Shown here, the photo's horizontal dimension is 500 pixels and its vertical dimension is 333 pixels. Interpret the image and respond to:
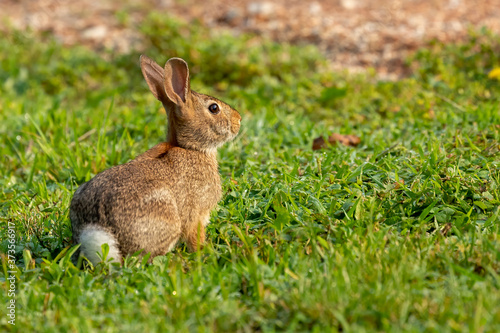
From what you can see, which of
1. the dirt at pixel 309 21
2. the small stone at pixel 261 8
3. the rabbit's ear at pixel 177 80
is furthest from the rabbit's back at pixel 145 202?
the small stone at pixel 261 8

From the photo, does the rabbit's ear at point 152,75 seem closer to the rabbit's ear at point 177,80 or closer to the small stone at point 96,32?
the rabbit's ear at point 177,80

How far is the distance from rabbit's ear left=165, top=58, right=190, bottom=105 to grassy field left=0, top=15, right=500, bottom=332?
2.95 feet

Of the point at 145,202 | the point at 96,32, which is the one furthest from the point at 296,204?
the point at 96,32

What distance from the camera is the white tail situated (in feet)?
12.2

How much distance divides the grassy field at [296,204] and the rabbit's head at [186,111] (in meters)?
0.52

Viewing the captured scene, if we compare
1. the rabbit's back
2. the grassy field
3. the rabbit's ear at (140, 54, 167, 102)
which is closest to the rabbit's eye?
the rabbit's ear at (140, 54, 167, 102)

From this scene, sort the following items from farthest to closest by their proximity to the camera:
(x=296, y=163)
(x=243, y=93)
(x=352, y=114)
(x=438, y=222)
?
(x=243, y=93)
(x=352, y=114)
(x=296, y=163)
(x=438, y=222)

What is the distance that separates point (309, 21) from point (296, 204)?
5.96m

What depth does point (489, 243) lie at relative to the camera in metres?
3.36

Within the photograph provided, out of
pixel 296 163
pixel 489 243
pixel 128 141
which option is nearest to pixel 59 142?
pixel 128 141

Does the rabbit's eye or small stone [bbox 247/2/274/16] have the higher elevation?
small stone [bbox 247/2/274/16]

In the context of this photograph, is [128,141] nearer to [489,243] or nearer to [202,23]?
[489,243]

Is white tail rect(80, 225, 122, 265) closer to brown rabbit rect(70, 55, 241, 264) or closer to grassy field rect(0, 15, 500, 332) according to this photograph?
brown rabbit rect(70, 55, 241, 264)

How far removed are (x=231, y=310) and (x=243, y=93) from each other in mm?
4789
